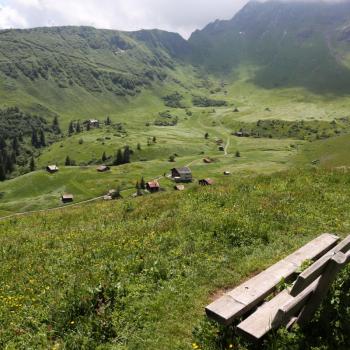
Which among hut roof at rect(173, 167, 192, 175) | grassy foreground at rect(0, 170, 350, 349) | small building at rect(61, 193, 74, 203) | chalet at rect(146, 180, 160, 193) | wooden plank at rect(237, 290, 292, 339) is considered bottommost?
small building at rect(61, 193, 74, 203)

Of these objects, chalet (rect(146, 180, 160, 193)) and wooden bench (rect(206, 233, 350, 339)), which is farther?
chalet (rect(146, 180, 160, 193))

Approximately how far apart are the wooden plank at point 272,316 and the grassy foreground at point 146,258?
1791 millimetres

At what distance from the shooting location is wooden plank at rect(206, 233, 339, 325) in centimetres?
917

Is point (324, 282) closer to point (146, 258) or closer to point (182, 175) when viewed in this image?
point (146, 258)

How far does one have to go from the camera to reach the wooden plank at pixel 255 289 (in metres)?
9.17

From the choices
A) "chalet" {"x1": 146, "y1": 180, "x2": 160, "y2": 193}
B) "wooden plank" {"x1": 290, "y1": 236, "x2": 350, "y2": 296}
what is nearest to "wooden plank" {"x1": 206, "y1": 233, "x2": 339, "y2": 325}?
"wooden plank" {"x1": 290, "y1": 236, "x2": 350, "y2": 296}

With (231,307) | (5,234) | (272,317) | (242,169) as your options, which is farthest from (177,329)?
(242,169)

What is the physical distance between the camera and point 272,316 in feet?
29.0

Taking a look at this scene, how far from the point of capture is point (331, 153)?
196375 mm

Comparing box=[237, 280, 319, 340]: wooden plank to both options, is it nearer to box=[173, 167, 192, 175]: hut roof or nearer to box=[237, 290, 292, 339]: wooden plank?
box=[237, 290, 292, 339]: wooden plank

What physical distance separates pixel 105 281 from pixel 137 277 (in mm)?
1149

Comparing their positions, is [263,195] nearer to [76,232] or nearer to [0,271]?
[76,232]

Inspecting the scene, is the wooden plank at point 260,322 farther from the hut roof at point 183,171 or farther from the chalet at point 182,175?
the hut roof at point 183,171

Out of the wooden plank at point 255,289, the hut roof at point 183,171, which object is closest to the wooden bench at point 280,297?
the wooden plank at point 255,289
